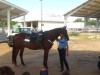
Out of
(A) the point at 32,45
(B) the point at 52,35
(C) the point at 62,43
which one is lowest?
(A) the point at 32,45

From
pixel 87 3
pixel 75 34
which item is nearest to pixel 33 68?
pixel 87 3

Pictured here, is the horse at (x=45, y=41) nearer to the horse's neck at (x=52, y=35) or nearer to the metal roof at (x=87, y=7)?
the horse's neck at (x=52, y=35)

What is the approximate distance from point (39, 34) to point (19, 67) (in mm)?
1982

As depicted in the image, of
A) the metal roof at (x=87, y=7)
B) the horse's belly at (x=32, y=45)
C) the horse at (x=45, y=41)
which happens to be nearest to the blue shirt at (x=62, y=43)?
the horse at (x=45, y=41)

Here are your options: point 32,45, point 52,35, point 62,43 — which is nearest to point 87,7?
point 32,45

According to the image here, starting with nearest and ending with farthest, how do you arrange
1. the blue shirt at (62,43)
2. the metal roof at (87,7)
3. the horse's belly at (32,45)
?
the blue shirt at (62,43)
the horse's belly at (32,45)
the metal roof at (87,7)

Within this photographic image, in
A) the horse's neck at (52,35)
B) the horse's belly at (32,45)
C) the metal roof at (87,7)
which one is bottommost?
the horse's belly at (32,45)

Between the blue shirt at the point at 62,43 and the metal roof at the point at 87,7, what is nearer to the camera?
the blue shirt at the point at 62,43

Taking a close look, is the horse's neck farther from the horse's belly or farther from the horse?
the horse's belly

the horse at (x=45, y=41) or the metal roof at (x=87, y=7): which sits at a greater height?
the metal roof at (x=87, y=7)

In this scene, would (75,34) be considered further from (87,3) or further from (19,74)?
(19,74)

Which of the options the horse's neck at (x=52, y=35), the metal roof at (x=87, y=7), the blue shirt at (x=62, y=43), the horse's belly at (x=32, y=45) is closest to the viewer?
the blue shirt at (x=62, y=43)

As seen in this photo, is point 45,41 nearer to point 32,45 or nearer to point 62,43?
point 32,45

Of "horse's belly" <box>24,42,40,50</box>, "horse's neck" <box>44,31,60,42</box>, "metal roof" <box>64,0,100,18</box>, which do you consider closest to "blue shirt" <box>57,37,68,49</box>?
"horse's neck" <box>44,31,60,42</box>
